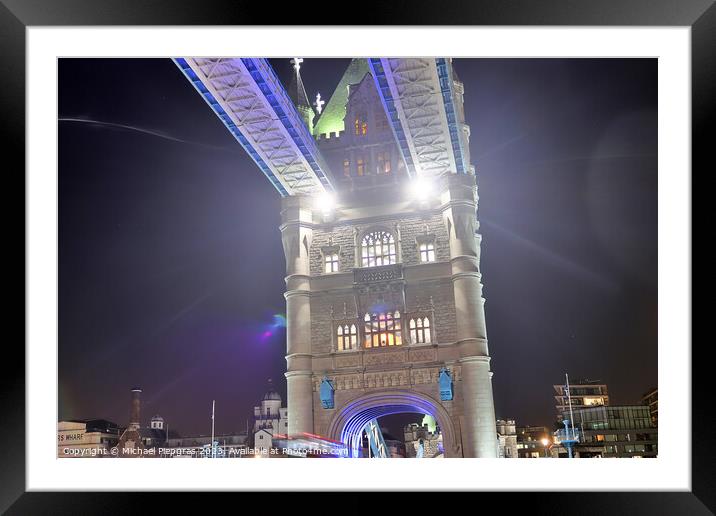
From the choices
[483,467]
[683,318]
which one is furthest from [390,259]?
[683,318]

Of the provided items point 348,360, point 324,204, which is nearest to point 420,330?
point 348,360

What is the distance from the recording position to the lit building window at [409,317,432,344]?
2142 centimetres

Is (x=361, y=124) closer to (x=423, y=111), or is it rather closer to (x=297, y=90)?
(x=297, y=90)

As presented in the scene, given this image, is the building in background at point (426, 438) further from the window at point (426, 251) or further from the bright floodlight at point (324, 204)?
the bright floodlight at point (324, 204)

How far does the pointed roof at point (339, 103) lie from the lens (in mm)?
24688

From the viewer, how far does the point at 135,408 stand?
20.7m

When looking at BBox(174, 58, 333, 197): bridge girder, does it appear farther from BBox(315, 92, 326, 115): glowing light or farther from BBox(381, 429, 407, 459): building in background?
BBox(381, 429, 407, 459): building in background

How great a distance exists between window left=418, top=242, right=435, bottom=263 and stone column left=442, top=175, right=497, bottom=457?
0.69m

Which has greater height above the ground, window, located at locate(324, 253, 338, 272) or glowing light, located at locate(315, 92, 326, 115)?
glowing light, located at locate(315, 92, 326, 115)

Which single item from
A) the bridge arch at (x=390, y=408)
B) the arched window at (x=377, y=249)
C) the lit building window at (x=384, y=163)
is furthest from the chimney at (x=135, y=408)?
the lit building window at (x=384, y=163)

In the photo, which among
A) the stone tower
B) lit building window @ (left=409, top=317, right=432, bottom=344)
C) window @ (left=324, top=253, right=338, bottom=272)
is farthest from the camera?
window @ (left=324, top=253, right=338, bottom=272)

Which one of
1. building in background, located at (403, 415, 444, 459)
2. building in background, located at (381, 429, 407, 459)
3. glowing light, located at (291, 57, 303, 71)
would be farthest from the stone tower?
building in background, located at (381, 429, 407, 459)

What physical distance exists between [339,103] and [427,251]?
639 cm
